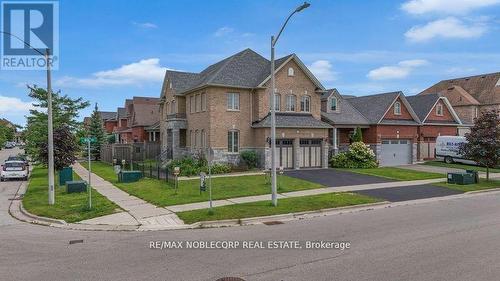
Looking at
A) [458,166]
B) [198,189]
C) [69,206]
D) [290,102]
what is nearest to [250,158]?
[290,102]

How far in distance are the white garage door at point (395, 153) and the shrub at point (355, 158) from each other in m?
3.44

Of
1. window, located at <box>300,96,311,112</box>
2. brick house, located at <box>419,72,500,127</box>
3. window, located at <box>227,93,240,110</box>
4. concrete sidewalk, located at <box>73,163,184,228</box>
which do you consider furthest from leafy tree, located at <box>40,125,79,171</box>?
brick house, located at <box>419,72,500,127</box>

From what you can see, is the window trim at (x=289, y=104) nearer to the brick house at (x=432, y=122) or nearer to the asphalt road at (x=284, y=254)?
the brick house at (x=432, y=122)

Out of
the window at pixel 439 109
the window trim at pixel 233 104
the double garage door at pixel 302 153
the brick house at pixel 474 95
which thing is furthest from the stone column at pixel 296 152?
the brick house at pixel 474 95

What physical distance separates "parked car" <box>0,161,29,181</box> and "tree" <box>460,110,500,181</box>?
3141 centimetres

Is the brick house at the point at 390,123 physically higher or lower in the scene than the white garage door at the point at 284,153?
higher

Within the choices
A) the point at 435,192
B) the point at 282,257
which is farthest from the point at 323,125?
the point at 282,257

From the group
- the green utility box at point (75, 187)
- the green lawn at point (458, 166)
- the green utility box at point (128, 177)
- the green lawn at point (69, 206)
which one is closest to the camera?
the green lawn at point (69, 206)

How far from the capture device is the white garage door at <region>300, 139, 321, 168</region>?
3078cm

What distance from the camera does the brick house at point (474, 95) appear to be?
57250mm

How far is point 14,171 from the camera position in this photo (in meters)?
30.2

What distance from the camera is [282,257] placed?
8.92 m

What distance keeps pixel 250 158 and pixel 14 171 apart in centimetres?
1778

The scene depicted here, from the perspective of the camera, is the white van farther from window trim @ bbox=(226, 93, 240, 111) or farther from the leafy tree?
the leafy tree
